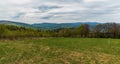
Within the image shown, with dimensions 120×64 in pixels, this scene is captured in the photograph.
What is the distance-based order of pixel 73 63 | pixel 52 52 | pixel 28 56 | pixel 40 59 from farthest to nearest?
pixel 52 52, pixel 28 56, pixel 40 59, pixel 73 63

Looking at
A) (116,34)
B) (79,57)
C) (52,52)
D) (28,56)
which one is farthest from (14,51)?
(116,34)

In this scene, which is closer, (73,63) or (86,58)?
(73,63)

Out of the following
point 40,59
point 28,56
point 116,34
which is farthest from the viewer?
point 116,34

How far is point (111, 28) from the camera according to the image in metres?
76.0

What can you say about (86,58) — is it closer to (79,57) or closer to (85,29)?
(79,57)

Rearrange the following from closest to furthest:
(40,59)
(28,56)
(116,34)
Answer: (40,59) < (28,56) < (116,34)

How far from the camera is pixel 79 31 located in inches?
3125

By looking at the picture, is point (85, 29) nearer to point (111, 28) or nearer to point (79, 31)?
point (79, 31)

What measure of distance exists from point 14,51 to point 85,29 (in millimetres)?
57124

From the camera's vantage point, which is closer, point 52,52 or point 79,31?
point 52,52

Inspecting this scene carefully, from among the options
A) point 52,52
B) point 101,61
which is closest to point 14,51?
point 52,52

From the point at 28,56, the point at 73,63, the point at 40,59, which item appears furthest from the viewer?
the point at 28,56

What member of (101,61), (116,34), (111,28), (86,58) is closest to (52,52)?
(86,58)

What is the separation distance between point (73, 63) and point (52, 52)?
509 cm
